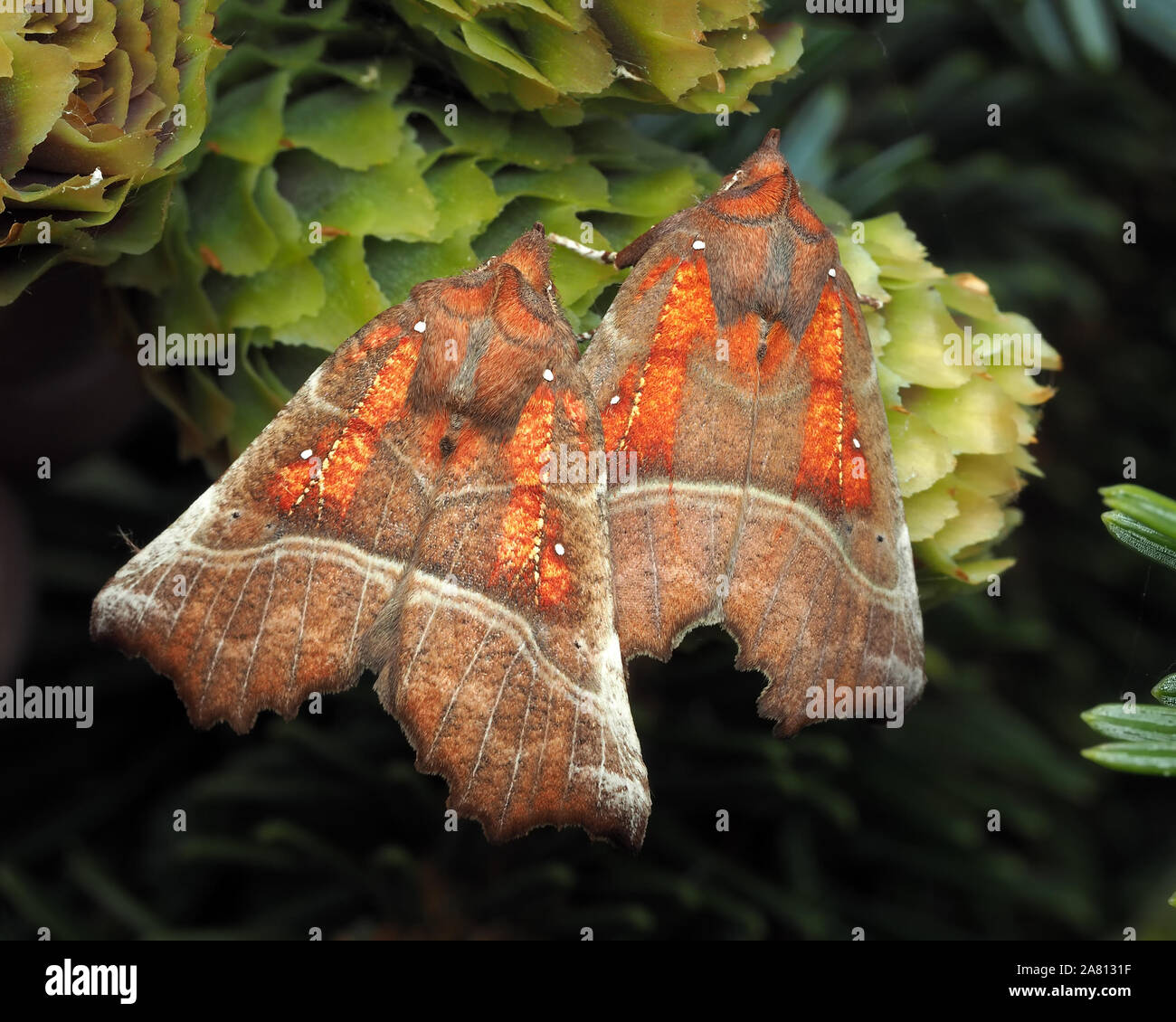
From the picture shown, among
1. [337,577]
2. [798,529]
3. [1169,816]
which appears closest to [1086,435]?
[1169,816]

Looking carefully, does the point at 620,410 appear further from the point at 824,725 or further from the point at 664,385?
the point at 824,725

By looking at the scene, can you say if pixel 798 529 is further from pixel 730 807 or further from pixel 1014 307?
pixel 1014 307

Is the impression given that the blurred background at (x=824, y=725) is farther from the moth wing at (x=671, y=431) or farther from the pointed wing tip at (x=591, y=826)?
the pointed wing tip at (x=591, y=826)

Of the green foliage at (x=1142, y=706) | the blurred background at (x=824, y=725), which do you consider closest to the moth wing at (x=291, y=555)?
the blurred background at (x=824, y=725)

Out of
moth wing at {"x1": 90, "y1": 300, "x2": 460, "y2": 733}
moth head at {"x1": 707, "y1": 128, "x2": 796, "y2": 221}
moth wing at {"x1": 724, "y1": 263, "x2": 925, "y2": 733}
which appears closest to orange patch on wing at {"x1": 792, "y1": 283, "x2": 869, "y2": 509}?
moth wing at {"x1": 724, "y1": 263, "x2": 925, "y2": 733}

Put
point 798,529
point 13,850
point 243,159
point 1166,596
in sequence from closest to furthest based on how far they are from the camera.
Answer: point 243,159 < point 798,529 < point 13,850 < point 1166,596

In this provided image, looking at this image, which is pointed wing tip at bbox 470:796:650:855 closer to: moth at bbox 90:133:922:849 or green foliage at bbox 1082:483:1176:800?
moth at bbox 90:133:922:849

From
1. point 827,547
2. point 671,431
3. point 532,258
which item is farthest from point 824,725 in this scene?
point 532,258
